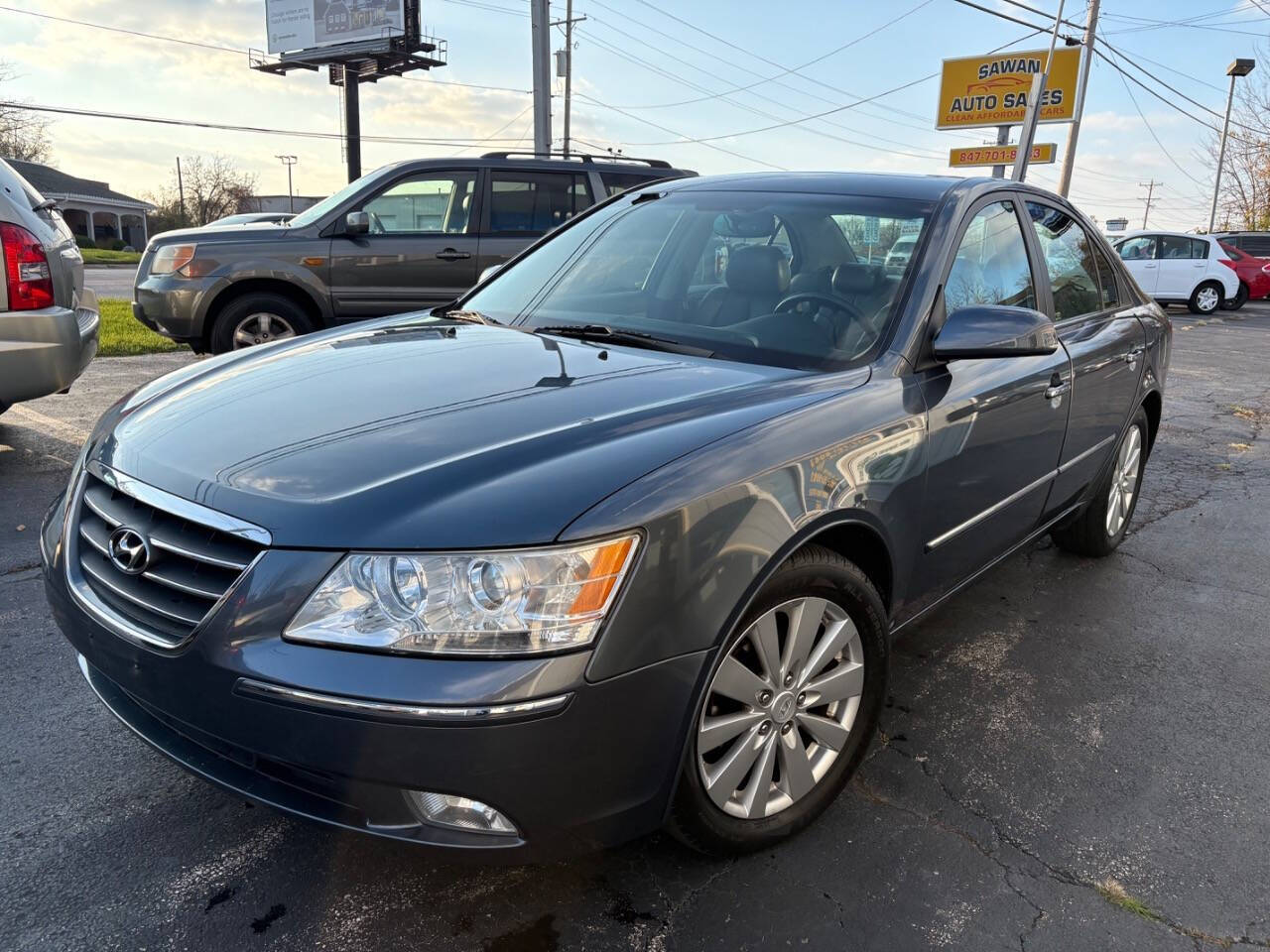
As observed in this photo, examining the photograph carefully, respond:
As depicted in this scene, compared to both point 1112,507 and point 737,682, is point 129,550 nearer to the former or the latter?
point 737,682

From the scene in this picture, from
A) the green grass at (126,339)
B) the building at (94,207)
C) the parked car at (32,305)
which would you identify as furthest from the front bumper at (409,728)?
the building at (94,207)

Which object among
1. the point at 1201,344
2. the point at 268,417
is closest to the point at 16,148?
the point at 1201,344

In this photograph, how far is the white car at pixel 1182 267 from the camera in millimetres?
20625

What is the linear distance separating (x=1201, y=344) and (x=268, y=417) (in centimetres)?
1581

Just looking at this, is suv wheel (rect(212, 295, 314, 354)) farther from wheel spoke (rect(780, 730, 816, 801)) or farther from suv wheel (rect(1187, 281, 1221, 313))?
suv wheel (rect(1187, 281, 1221, 313))

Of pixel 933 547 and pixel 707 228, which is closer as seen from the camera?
pixel 933 547

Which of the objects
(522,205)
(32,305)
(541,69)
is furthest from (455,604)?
(541,69)

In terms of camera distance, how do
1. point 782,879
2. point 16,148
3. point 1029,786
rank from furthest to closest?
1. point 16,148
2. point 1029,786
3. point 782,879

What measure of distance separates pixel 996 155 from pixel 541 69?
89.9 feet

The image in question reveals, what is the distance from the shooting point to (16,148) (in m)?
52.5

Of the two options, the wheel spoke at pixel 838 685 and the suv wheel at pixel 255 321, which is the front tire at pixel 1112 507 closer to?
the wheel spoke at pixel 838 685

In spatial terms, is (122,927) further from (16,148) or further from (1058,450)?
(16,148)

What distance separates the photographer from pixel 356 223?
7633 millimetres

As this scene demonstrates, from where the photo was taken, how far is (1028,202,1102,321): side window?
3.56 meters
